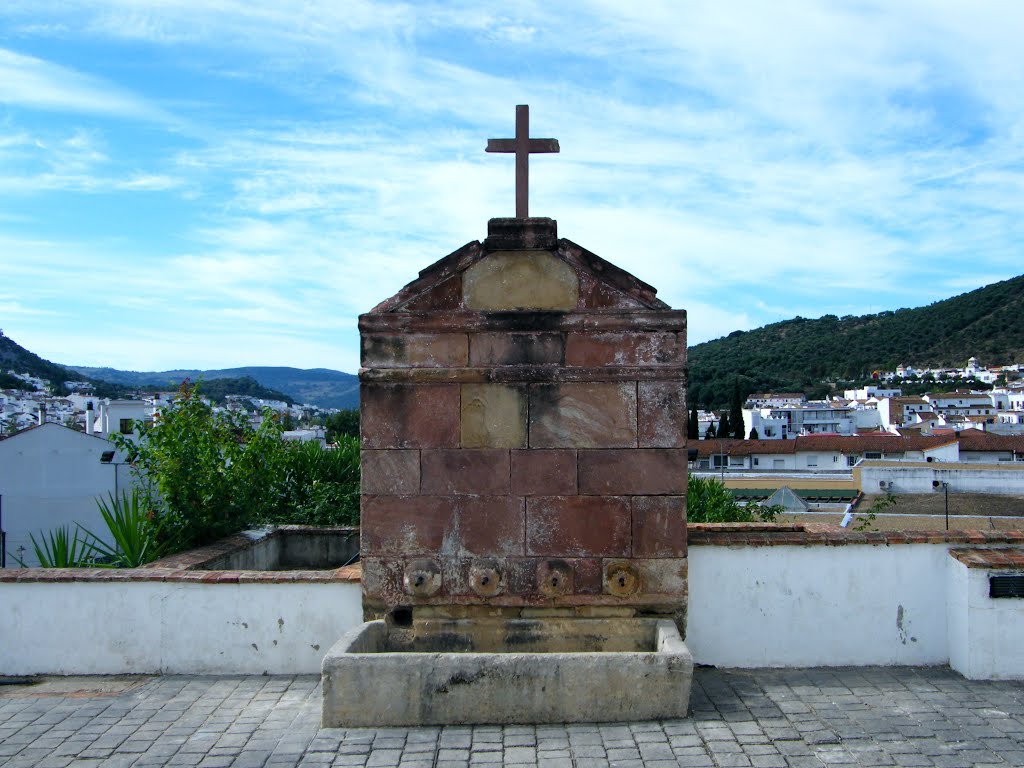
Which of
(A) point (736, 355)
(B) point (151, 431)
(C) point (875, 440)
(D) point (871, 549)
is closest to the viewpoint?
(D) point (871, 549)

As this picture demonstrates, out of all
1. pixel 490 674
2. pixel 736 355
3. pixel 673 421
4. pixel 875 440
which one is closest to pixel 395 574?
pixel 490 674

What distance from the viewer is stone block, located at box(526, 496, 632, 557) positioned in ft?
20.7

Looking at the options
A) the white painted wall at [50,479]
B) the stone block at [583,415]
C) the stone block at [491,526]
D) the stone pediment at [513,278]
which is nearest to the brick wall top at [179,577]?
the stone block at [491,526]

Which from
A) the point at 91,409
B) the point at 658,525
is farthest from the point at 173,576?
the point at 91,409

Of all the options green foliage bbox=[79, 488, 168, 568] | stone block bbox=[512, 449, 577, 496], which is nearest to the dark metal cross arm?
stone block bbox=[512, 449, 577, 496]

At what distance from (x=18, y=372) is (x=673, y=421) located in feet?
369

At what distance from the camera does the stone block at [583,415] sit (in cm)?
633

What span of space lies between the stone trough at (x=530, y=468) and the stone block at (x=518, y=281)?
0.10 ft

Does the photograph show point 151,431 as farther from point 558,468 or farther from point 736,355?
point 736,355

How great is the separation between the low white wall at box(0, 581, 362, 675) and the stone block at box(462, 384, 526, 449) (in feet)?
4.67

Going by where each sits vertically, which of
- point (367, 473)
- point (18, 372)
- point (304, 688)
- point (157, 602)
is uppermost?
point (18, 372)

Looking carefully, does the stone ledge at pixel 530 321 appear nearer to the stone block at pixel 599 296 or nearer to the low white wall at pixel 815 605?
the stone block at pixel 599 296

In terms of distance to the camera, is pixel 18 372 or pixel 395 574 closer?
pixel 395 574

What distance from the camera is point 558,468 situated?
6344 mm
